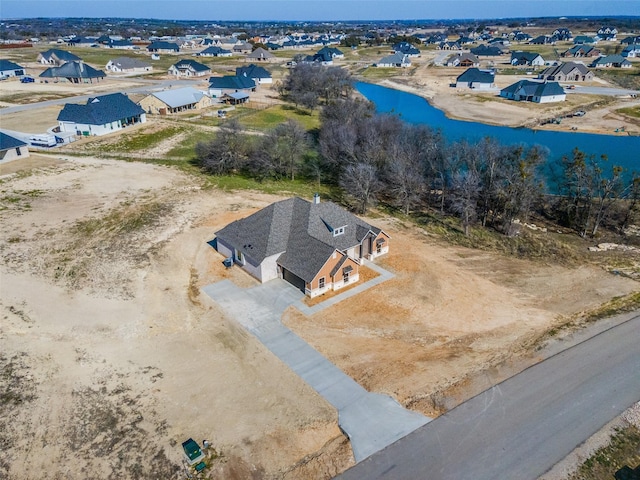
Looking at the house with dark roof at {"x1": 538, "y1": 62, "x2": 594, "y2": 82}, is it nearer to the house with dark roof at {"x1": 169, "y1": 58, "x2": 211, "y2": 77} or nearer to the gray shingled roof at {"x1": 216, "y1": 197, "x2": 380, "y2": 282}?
the house with dark roof at {"x1": 169, "y1": 58, "x2": 211, "y2": 77}

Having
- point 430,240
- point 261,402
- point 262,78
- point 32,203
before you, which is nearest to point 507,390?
point 261,402

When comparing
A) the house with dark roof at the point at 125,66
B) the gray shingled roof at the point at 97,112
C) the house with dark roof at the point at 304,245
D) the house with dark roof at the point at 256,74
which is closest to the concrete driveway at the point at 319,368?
the house with dark roof at the point at 304,245

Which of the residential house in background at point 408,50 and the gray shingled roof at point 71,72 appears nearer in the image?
the gray shingled roof at point 71,72

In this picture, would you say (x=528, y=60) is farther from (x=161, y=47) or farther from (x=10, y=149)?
(x=10, y=149)

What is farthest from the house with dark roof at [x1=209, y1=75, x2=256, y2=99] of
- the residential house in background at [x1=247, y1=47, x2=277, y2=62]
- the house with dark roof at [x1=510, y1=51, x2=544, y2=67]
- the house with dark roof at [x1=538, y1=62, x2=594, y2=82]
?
the house with dark roof at [x1=510, y1=51, x2=544, y2=67]

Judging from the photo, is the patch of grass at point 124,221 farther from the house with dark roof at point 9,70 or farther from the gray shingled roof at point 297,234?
the house with dark roof at point 9,70

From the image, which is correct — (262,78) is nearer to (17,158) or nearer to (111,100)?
(111,100)

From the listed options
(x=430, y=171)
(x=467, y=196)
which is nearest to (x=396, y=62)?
(x=430, y=171)
